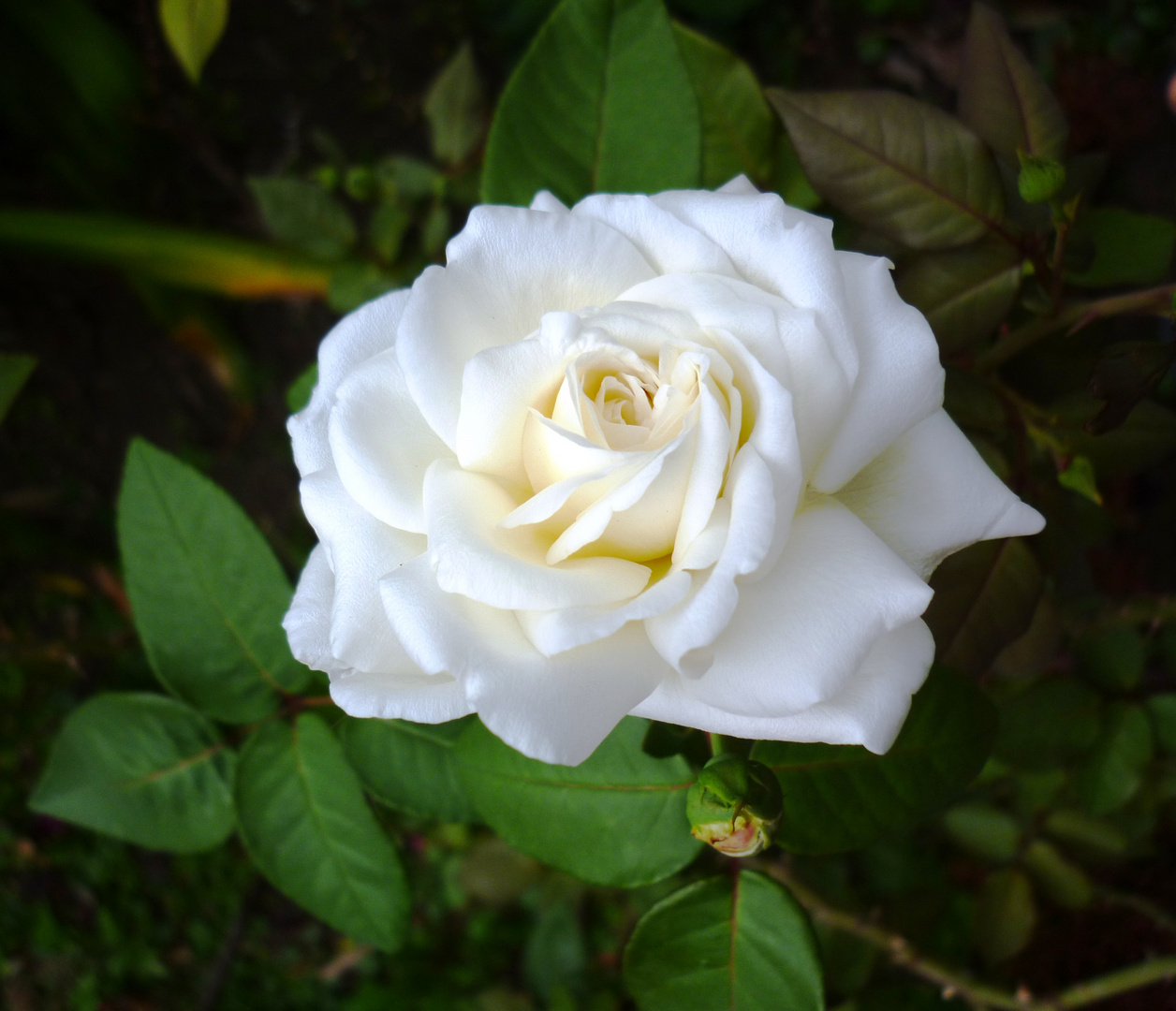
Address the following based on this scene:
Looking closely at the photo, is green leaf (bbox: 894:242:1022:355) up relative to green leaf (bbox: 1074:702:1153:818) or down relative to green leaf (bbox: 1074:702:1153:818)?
up

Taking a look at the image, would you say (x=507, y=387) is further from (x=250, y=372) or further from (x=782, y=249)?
(x=250, y=372)

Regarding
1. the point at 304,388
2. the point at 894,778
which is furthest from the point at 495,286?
the point at 894,778

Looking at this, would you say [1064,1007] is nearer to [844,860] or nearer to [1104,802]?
[1104,802]

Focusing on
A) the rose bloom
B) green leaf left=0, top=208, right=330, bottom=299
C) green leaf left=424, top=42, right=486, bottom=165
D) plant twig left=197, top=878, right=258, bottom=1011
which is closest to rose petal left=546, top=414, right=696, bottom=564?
the rose bloom

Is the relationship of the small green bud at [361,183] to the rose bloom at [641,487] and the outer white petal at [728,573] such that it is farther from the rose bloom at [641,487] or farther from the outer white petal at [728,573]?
the outer white petal at [728,573]

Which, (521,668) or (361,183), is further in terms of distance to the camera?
(361,183)

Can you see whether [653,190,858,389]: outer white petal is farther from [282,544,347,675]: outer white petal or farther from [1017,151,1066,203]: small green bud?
[282,544,347,675]: outer white petal
